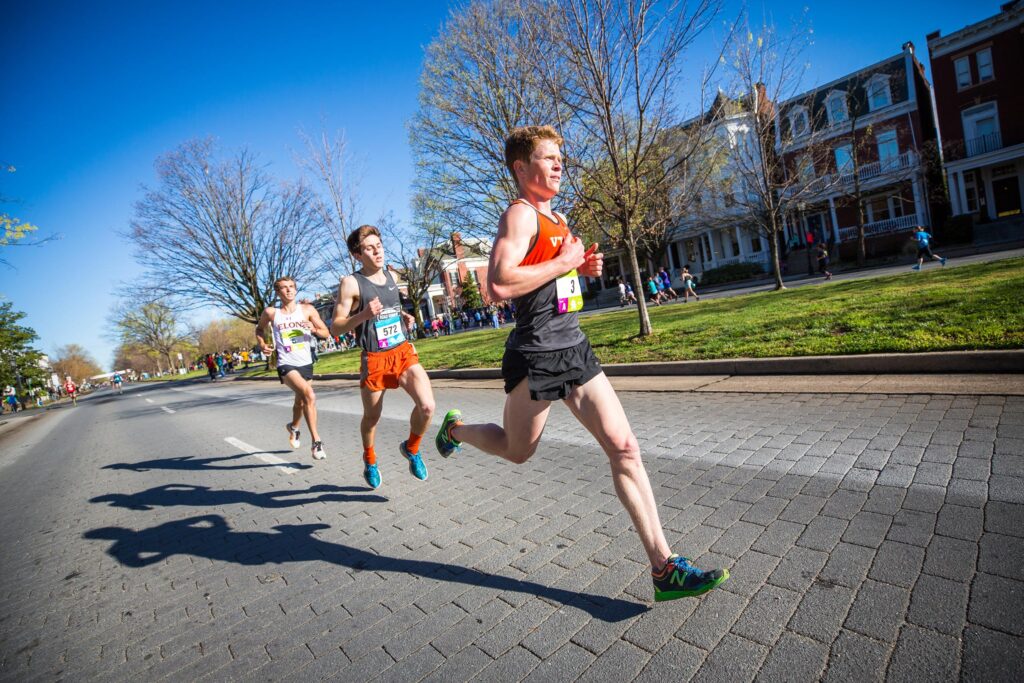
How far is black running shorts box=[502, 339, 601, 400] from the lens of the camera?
90.9 inches

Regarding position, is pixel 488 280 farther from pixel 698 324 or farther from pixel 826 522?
pixel 698 324

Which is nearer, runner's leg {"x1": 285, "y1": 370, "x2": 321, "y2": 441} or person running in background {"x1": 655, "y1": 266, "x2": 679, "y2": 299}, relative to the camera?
runner's leg {"x1": 285, "y1": 370, "x2": 321, "y2": 441}

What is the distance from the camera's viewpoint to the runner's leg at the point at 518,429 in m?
2.45

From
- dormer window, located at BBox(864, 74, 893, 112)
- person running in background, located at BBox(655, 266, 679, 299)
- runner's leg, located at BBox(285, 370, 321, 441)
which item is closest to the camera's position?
runner's leg, located at BBox(285, 370, 321, 441)

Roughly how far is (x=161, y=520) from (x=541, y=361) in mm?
4337

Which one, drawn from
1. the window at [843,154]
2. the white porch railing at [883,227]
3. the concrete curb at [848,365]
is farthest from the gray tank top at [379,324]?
the white porch railing at [883,227]

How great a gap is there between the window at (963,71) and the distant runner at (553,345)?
34.1 meters

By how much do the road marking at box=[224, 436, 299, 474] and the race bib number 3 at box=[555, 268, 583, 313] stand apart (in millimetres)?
4388

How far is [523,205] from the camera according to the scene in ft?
7.68

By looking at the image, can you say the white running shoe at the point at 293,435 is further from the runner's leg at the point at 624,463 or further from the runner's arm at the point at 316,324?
the runner's leg at the point at 624,463

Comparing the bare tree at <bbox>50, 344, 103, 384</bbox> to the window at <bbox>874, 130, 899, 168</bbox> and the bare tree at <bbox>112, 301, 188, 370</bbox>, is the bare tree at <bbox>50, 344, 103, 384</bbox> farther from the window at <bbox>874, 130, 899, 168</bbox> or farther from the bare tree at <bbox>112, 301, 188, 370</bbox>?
the window at <bbox>874, 130, 899, 168</bbox>

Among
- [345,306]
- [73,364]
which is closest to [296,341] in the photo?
[345,306]

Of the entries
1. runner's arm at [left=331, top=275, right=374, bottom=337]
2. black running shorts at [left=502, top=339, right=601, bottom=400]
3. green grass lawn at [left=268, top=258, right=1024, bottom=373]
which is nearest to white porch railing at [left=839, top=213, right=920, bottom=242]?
green grass lawn at [left=268, top=258, right=1024, bottom=373]

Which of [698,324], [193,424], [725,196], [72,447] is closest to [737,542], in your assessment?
[698,324]
